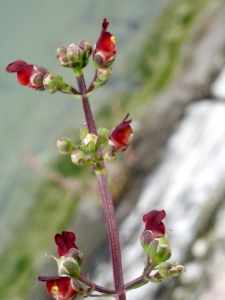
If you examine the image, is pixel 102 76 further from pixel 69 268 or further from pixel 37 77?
pixel 69 268

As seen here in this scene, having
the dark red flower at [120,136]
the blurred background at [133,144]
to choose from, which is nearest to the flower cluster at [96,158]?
the dark red flower at [120,136]

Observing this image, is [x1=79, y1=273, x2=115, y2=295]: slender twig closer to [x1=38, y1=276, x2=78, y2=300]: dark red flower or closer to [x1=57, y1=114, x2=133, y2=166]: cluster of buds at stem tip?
[x1=38, y1=276, x2=78, y2=300]: dark red flower

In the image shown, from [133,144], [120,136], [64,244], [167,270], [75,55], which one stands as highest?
[133,144]

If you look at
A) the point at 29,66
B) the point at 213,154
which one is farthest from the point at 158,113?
the point at 29,66

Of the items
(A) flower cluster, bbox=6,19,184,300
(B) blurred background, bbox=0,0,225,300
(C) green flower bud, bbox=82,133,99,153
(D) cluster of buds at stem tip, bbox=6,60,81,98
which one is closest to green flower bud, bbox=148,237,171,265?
(A) flower cluster, bbox=6,19,184,300

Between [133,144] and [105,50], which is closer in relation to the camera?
[105,50]

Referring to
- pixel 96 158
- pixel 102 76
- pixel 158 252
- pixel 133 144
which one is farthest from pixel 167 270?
pixel 133 144
